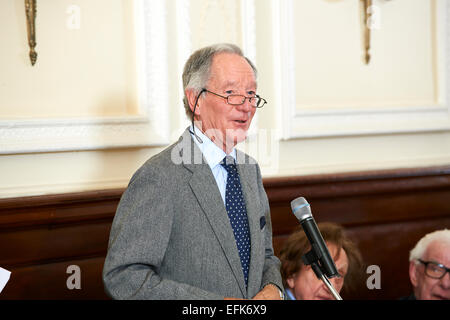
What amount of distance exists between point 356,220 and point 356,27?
117 cm

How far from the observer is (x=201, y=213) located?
190 cm

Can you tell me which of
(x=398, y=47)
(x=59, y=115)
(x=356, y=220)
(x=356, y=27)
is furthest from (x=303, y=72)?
(x=59, y=115)

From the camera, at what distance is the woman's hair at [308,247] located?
2.69 meters

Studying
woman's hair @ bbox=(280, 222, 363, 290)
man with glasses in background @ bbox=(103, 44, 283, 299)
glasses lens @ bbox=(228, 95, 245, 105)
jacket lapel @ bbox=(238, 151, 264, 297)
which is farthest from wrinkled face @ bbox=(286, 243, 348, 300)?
glasses lens @ bbox=(228, 95, 245, 105)

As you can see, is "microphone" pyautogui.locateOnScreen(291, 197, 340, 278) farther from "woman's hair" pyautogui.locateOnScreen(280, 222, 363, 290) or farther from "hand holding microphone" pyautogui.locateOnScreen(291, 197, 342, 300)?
"woman's hair" pyautogui.locateOnScreen(280, 222, 363, 290)

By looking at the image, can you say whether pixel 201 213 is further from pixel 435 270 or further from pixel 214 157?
pixel 435 270

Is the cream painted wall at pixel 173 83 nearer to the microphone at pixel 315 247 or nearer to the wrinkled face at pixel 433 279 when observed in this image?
the wrinkled face at pixel 433 279

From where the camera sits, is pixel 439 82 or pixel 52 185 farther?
pixel 439 82

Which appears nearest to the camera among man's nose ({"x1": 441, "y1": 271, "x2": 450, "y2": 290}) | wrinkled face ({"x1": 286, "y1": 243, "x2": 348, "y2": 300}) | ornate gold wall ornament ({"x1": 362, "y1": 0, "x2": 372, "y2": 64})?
wrinkled face ({"x1": 286, "y1": 243, "x2": 348, "y2": 300})

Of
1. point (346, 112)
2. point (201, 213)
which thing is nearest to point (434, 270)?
point (346, 112)

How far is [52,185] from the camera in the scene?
2762mm

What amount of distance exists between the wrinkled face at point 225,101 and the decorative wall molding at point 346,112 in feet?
4.42

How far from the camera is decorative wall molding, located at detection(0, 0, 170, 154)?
2.71 metres
